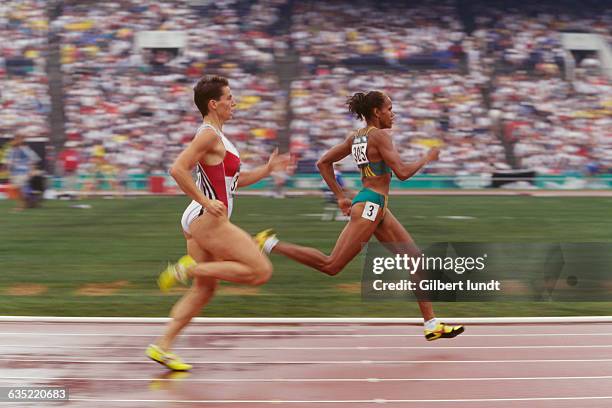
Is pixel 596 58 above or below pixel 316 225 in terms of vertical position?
below

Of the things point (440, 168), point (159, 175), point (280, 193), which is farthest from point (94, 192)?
point (440, 168)

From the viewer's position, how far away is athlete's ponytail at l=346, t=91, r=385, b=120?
7.03 metres

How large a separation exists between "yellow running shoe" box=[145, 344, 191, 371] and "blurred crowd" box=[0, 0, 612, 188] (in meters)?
21.5

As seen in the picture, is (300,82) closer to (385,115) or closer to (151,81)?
(151,81)

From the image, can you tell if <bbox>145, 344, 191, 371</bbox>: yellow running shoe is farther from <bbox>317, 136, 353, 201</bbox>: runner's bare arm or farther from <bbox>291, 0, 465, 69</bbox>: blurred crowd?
<bbox>291, 0, 465, 69</bbox>: blurred crowd

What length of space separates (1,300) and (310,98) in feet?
69.3

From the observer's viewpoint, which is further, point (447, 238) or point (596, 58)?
point (596, 58)

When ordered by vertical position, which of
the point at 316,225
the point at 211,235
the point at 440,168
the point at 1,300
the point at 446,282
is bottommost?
the point at 440,168

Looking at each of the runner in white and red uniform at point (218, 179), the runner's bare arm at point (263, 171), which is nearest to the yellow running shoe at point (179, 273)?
the runner in white and red uniform at point (218, 179)

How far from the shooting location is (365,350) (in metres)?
6.75

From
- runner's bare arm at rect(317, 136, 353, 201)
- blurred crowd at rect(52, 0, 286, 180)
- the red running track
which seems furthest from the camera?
blurred crowd at rect(52, 0, 286, 180)

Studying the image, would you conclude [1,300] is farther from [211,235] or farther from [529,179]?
[529,179]

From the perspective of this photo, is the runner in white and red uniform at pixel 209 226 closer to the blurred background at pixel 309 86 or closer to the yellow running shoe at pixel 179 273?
the yellow running shoe at pixel 179 273

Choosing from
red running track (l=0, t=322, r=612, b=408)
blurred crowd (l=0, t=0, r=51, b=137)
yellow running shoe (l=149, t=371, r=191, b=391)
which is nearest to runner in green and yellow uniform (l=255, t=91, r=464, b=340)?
red running track (l=0, t=322, r=612, b=408)
